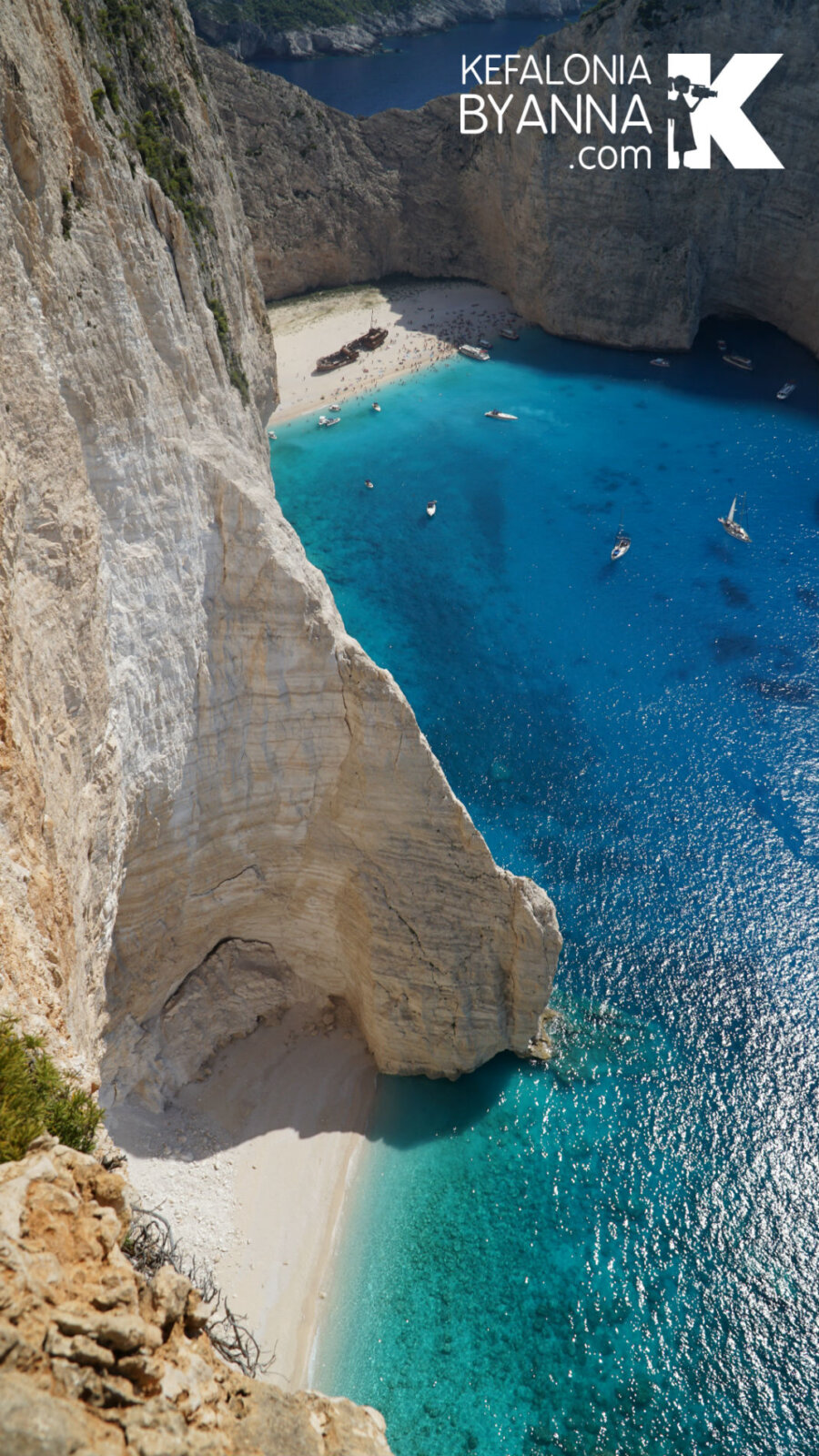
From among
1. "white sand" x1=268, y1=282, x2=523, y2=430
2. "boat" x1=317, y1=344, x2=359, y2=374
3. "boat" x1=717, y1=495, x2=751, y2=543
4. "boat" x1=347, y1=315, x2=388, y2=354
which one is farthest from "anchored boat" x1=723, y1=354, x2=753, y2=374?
"boat" x1=317, y1=344, x2=359, y2=374

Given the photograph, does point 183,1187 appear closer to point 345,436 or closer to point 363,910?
point 363,910

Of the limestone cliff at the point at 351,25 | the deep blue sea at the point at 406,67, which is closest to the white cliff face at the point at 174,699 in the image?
the deep blue sea at the point at 406,67

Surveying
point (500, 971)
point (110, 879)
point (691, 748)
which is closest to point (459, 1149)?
point (500, 971)

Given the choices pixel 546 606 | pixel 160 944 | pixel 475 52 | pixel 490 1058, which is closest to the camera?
pixel 160 944

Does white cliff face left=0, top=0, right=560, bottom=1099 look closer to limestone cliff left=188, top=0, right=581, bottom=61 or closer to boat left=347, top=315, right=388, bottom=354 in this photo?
boat left=347, top=315, right=388, bottom=354

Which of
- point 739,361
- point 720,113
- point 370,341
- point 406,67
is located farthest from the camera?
point 406,67

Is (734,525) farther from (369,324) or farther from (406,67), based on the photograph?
(406,67)

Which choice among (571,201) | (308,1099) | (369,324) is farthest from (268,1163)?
(571,201)
